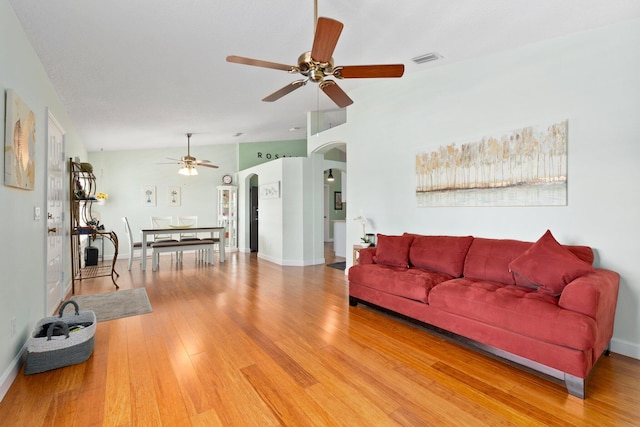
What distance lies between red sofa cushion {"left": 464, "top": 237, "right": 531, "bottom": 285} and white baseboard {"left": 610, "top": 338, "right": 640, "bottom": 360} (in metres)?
0.87

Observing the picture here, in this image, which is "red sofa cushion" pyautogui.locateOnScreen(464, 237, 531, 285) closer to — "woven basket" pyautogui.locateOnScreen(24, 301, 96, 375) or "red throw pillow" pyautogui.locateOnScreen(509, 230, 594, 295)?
"red throw pillow" pyautogui.locateOnScreen(509, 230, 594, 295)

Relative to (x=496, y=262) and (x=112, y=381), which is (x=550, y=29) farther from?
(x=112, y=381)

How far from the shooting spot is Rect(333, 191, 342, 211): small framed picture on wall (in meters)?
10.8

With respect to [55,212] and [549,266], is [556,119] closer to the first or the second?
[549,266]

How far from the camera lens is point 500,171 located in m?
3.23

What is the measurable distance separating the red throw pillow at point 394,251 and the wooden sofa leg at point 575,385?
5.67ft

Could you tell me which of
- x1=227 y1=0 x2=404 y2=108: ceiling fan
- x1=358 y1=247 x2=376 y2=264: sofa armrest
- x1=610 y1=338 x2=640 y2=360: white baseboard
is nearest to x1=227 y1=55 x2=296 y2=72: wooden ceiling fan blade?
x1=227 y1=0 x2=404 y2=108: ceiling fan

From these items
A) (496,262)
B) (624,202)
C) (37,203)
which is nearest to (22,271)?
(37,203)

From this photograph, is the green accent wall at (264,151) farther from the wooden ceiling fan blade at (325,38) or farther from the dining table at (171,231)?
the wooden ceiling fan blade at (325,38)

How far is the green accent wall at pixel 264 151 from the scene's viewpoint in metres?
8.63

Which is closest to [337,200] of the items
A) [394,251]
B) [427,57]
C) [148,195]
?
[148,195]

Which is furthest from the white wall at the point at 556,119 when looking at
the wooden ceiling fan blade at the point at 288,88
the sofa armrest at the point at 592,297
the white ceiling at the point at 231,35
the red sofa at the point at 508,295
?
the wooden ceiling fan blade at the point at 288,88

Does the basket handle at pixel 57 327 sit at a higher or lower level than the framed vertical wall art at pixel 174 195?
lower

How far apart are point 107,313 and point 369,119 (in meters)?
4.28
